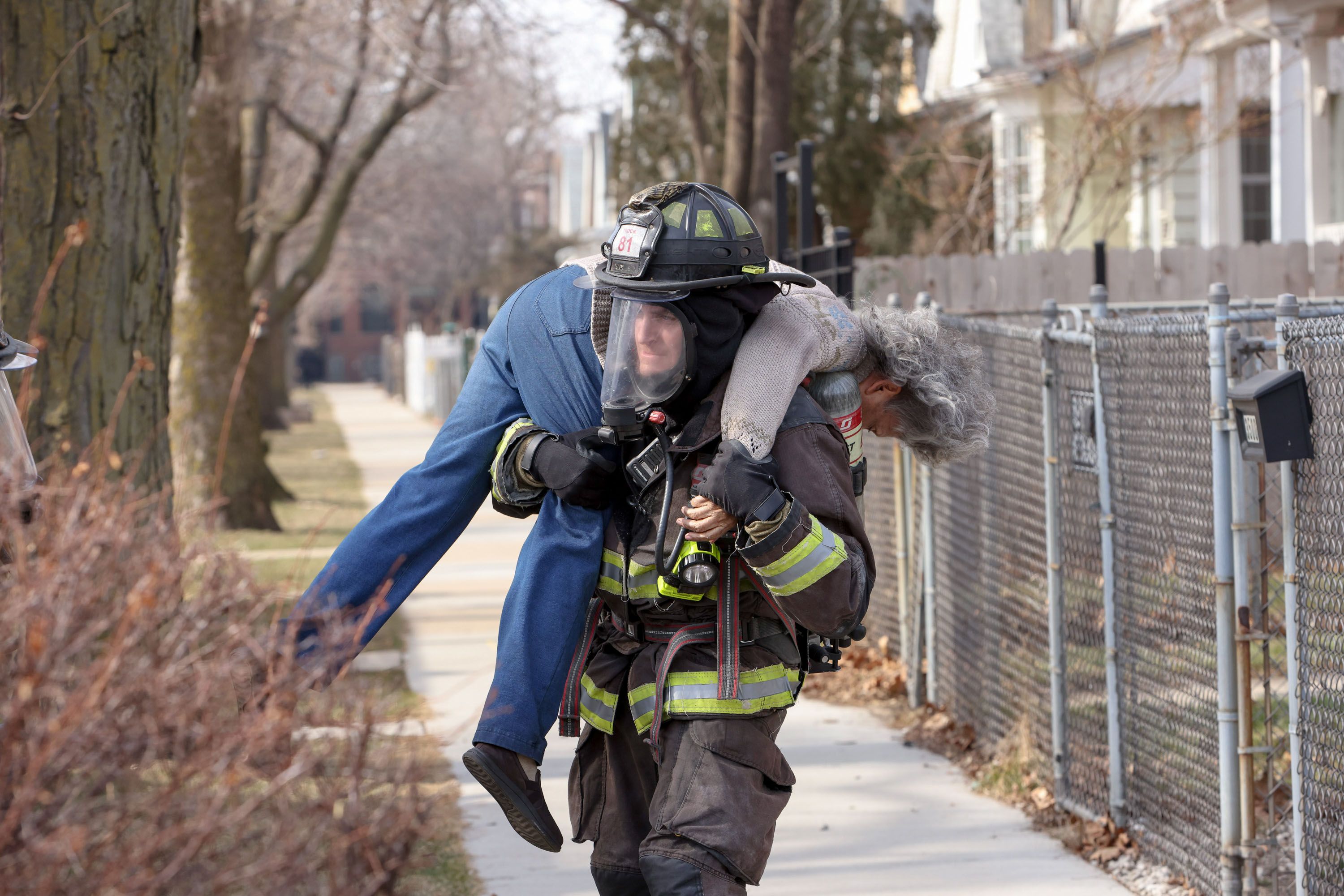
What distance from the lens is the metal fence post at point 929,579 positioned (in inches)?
268

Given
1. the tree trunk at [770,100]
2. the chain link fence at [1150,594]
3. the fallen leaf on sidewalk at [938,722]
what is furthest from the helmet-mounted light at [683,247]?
the tree trunk at [770,100]

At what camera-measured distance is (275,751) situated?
1920mm

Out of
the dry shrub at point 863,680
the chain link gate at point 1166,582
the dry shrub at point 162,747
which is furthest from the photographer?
the dry shrub at point 863,680

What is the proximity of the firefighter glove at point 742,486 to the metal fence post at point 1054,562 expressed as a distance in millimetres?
2857

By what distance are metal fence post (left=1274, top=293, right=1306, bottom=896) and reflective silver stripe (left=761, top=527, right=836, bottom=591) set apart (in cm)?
155

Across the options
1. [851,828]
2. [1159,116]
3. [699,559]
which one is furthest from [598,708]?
[1159,116]

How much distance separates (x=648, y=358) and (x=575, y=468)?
0.87ft

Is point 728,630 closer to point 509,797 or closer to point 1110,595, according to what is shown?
point 509,797

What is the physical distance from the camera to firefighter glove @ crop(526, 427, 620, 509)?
Result: 9.92 feet

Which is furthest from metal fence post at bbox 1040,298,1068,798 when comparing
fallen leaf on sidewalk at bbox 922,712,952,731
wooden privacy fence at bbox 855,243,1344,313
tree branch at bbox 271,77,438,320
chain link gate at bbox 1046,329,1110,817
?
tree branch at bbox 271,77,438,320

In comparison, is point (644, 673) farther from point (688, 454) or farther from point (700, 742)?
point (688, 454)

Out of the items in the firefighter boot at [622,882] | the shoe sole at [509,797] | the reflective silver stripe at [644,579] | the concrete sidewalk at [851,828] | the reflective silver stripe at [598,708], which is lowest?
the concrete sidewalk at [851,828]

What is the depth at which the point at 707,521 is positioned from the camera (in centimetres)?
286

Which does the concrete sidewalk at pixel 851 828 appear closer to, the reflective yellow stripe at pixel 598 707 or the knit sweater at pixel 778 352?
the reflective yellow stripe at pixel 598 707
